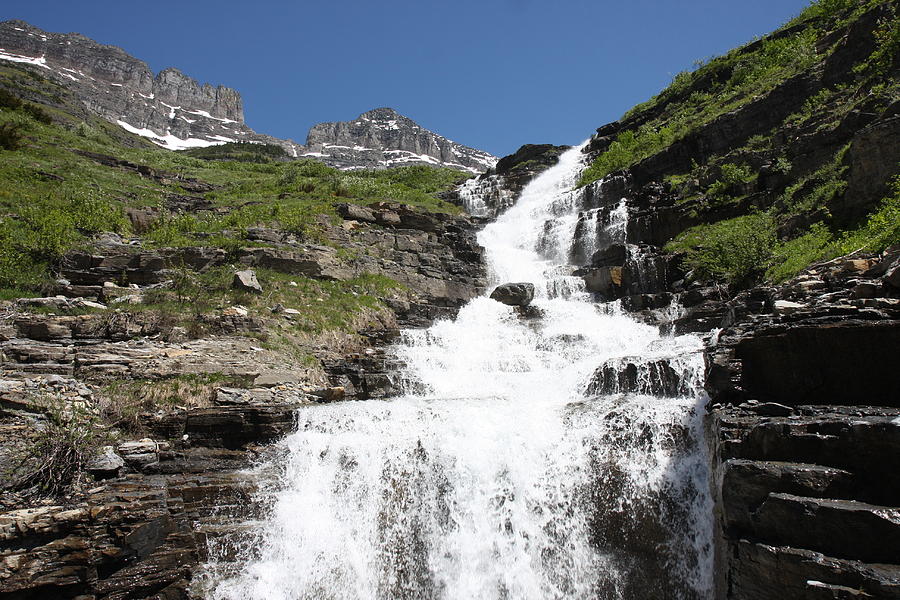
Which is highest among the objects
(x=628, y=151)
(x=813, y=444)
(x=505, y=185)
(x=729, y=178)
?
(x=628, y=151)

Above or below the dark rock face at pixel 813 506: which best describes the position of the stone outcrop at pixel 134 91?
above

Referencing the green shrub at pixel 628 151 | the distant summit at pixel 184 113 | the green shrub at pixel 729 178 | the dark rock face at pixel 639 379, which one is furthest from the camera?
the distant summit at pixel 184 113

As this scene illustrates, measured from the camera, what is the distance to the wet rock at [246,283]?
1766 cm

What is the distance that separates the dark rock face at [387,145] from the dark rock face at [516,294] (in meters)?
A: 101

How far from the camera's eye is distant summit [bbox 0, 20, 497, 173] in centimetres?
11338

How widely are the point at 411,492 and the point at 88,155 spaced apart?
126ft

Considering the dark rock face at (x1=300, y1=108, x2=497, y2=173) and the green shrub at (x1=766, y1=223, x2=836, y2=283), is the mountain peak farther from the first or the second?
the green shrub at (x1=766, y1=223, x2=836, y2=283)

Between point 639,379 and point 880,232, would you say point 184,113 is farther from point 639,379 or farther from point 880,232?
point 880,232

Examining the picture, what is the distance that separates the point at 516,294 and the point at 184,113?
462ft

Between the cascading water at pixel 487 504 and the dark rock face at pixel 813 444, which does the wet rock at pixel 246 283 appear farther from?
the dark rock face at pixel 813 444

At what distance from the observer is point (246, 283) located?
17.7 metres

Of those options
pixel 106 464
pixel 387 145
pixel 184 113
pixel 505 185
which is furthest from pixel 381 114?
pixel 106 464

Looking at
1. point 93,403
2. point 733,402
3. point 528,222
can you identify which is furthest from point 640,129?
point 93,403

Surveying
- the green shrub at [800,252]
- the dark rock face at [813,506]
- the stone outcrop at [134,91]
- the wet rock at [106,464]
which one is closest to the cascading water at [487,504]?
the dark rock face at [813,506]
